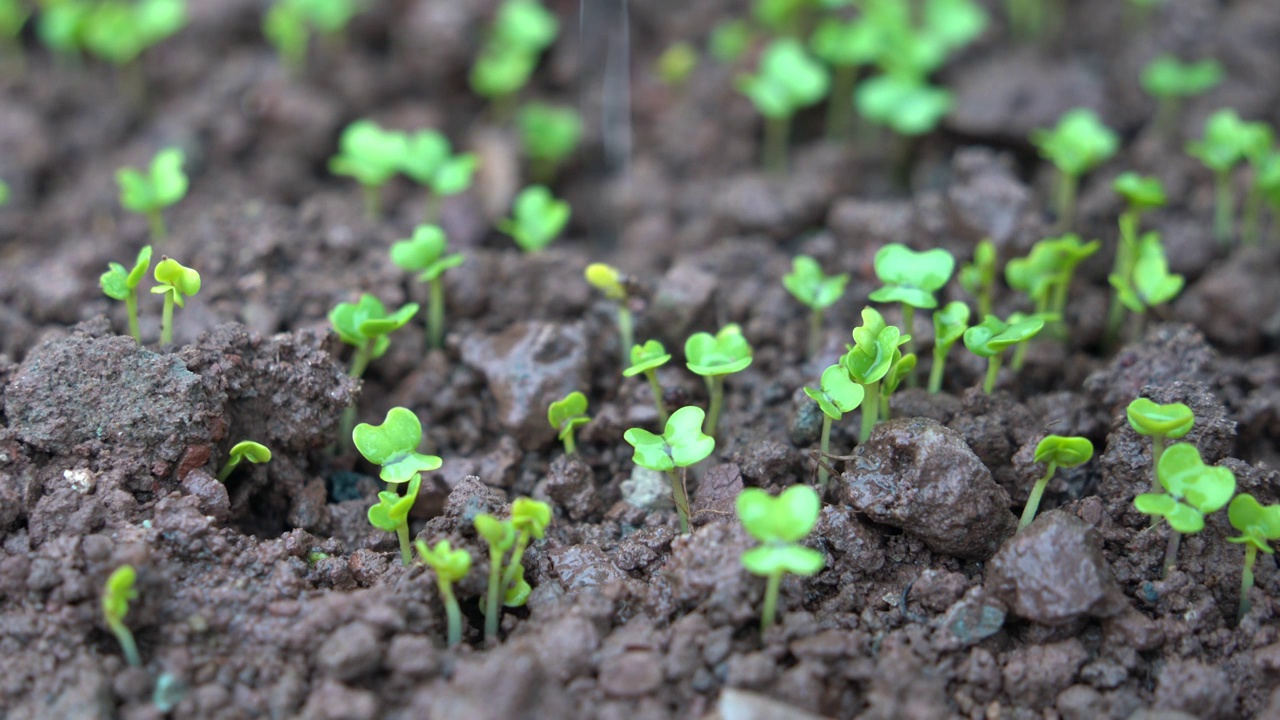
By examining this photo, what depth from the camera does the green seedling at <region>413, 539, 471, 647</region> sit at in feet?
5.05

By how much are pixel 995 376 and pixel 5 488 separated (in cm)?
173

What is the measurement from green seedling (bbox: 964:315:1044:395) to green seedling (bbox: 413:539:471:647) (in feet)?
3.12

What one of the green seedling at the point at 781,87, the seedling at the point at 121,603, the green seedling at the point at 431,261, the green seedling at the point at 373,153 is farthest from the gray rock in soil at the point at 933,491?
the green seedling at the point at 373,153

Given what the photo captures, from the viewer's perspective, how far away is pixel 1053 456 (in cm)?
169

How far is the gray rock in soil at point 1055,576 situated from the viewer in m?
1.59

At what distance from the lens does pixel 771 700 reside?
1501 millimetres

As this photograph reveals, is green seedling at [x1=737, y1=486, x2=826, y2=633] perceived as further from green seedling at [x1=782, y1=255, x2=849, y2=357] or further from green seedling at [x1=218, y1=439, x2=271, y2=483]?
green seedling at [x1=218, y1=439, x2=271, y2=483]

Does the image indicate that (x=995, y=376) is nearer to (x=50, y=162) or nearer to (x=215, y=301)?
(x=215, y=301)

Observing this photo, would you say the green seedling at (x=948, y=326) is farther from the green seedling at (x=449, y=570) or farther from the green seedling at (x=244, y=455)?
the green seedling at (x=244, y=455)

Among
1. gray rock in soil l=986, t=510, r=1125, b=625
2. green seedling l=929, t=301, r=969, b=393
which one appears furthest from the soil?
green seedling l=929, t=301, r=969, b=393

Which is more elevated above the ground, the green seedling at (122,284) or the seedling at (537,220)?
→ the green seedling at (122,284)

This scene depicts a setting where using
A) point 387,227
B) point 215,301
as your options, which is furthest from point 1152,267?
point 215,301

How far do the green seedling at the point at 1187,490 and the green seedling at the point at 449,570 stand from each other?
1037 mm

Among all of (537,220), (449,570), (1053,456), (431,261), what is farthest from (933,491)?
(537,220)
